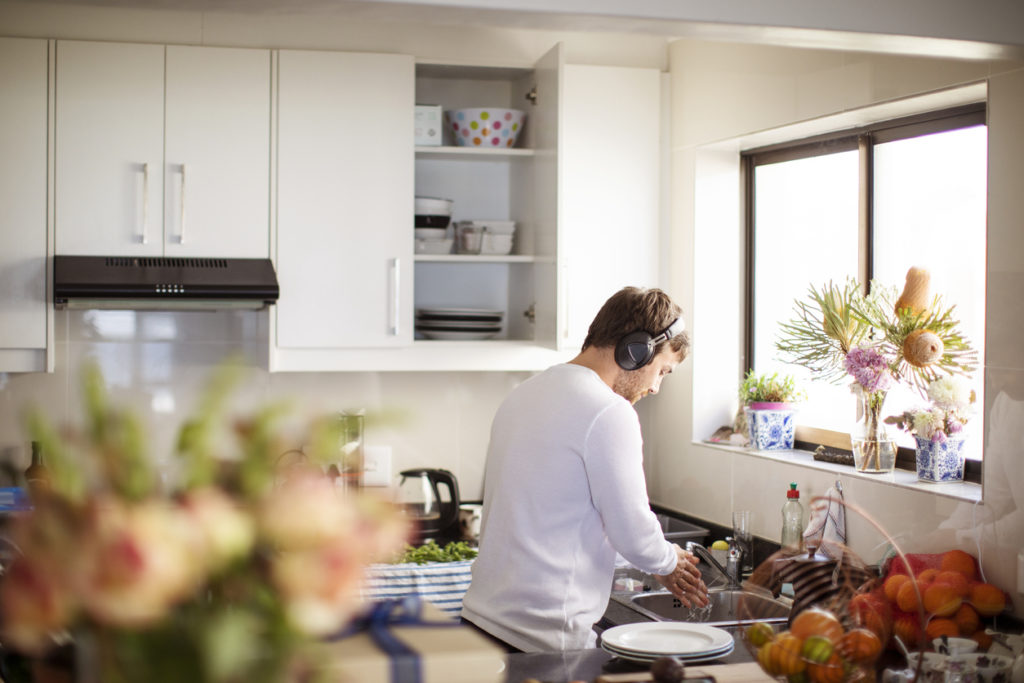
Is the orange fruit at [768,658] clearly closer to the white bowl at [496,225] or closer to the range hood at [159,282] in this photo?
the range hood at [159,282]

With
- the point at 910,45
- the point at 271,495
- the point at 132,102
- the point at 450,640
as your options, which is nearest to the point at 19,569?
the point at 271,495

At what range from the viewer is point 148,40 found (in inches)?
121

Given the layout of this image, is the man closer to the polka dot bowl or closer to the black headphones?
the black headphones

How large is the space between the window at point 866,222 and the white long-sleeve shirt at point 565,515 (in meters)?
1.04

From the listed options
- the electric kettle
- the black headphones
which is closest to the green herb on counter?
the electric kettle

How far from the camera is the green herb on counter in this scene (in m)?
2.93

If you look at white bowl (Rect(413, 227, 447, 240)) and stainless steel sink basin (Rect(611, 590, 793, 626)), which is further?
white bowl (Rect(413, 227, 447, 240))

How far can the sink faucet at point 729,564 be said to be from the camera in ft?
9.02

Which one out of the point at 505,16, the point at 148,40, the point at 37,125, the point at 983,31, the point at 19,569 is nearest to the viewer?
the point at 19,569

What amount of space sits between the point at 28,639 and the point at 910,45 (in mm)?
1748

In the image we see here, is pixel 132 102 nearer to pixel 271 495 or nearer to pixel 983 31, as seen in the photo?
pixel 983 31

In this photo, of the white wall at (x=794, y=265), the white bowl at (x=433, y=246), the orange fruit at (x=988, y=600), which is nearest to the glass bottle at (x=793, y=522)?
the white wall at (x=794, y=265)

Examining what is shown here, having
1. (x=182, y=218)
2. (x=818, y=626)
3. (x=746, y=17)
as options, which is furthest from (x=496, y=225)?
(x=818, y=626)

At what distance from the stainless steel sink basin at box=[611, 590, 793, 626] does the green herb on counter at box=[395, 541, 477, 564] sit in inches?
21.7
